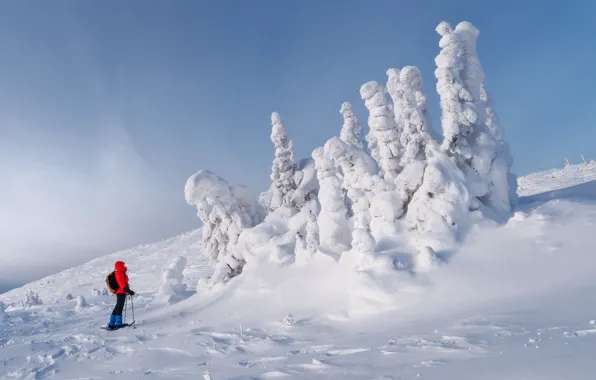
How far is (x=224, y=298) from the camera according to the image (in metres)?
17.8

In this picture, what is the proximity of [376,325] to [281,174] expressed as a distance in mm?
16285

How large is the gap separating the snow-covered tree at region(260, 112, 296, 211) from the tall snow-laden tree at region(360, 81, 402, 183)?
9020 mm

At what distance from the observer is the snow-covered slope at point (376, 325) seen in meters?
6.44

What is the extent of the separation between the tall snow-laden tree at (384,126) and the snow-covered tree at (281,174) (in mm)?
9020

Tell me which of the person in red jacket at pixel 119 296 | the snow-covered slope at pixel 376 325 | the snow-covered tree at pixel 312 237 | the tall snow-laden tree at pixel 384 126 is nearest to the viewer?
Result: the snow-covered slope at pixel 376 325

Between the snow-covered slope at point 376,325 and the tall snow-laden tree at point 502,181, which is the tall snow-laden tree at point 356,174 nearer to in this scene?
the snow-covered slope at point 376,325

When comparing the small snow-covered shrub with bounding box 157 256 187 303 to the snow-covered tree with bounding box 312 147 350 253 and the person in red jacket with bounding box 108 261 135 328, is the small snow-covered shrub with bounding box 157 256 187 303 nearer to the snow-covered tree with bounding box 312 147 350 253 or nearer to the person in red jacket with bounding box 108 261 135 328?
the person in red jacket with bounding box 108 261 135 328

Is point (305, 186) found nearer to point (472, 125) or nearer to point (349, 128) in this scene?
point (349, 128)

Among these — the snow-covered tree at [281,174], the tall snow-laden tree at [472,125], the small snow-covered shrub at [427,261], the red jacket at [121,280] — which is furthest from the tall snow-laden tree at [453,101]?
the red jacket at [121,280]

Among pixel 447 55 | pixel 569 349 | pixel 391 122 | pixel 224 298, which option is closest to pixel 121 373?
pixel 569 349

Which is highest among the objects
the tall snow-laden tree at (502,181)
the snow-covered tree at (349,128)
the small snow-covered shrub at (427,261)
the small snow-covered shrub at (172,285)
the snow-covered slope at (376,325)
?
the snow-covered tree at (349,128)

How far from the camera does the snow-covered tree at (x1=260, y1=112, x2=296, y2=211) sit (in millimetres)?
25594

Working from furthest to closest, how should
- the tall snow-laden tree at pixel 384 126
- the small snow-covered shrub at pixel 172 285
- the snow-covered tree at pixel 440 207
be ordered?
1. the small snow-covered shrub at pixel 172 285
2. the tall snow-laden tree at pixel 384 126
3. the snow-covered tree at pixel 440 207

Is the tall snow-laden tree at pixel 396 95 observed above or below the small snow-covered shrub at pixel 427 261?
above
